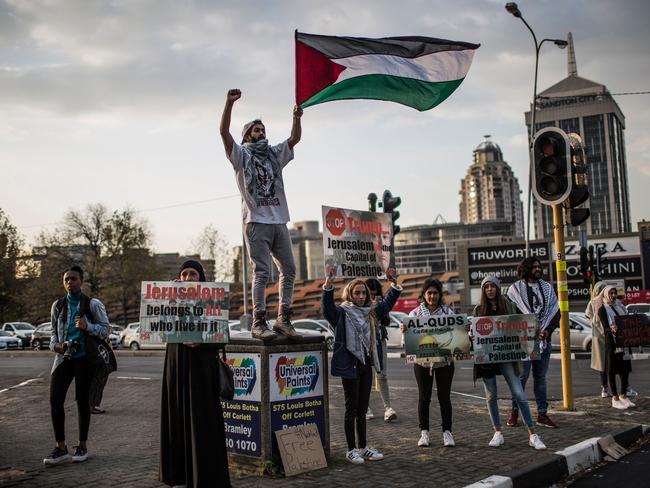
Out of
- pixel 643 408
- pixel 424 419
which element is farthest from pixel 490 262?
pixel 424 419

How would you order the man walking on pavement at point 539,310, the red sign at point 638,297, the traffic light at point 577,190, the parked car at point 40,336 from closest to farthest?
the man walking on pavement at point 539,310, the traffic light at point 577,190, the parked car at point 40,336, the red sign at point 638,297

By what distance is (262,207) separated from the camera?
6.30 metres

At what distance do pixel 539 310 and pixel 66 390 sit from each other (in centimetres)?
549

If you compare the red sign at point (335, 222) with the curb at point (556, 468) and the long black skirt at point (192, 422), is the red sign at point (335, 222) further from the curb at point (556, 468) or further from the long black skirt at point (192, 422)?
the curb at point (556, 468)

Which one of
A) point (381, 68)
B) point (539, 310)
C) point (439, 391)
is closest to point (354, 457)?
point (439, 391)

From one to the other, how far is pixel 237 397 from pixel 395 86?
4274 millimetres

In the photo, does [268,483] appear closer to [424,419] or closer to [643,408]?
[424,419]

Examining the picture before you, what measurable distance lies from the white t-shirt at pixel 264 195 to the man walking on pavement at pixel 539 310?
3.59 meters

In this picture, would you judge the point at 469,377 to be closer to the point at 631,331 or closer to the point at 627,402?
the point at 631,331

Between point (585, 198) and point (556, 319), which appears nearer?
point (556, 319)

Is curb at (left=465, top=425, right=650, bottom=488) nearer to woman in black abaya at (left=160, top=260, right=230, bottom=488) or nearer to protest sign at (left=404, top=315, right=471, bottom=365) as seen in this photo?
protest sign at (left=404, top=315, right=471, bottom=365)

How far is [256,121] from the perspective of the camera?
655 cm

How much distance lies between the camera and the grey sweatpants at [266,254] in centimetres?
630

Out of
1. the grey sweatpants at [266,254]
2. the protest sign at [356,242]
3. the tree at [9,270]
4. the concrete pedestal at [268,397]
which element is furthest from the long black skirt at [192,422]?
the tree at [9,270]
